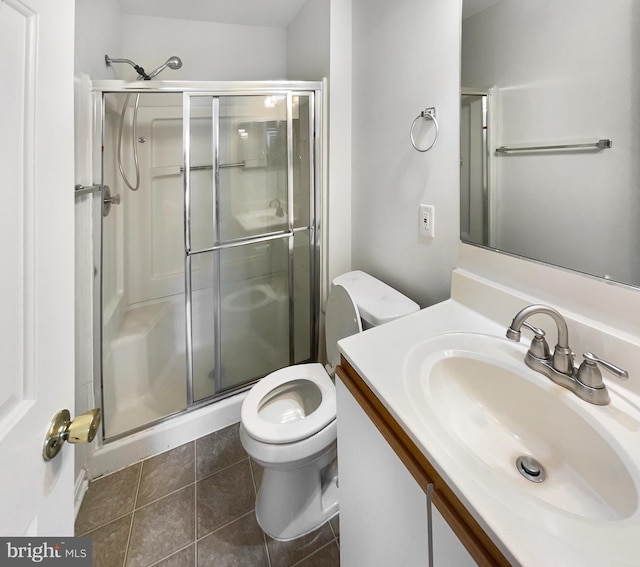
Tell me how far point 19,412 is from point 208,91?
162 centimetres

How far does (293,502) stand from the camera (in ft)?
4.16

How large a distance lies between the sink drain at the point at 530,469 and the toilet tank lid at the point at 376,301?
0.57 m

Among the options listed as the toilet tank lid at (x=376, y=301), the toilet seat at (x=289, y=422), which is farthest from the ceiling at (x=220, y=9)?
the toilet seat at (x=289, y=422)

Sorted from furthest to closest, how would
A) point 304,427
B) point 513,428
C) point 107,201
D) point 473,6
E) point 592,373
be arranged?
point 107,201 < point 304,427 < point 473,6 < point 513,428 < point 592,373

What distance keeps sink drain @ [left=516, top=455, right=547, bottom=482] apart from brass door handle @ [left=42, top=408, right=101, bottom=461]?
0.83m

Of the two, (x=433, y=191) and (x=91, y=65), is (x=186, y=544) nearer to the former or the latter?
(x=433, y=191)

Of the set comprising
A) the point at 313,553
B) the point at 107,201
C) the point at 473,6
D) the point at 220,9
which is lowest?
the point at 313,553

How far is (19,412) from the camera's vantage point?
1.44 feet

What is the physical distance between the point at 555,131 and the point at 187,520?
1.86 meters

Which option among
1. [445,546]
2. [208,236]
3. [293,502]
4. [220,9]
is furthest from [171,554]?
[220,9]

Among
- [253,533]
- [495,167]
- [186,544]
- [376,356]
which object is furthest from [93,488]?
[495,167]

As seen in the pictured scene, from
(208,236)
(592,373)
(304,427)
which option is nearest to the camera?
(592,373)

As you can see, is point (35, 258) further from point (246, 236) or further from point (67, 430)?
point (246, 236)

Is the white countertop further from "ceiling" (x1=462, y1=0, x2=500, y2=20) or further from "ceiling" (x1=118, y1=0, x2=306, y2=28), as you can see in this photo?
"ceiling" (x1=118, y1=0, x2=306, y2=28)
